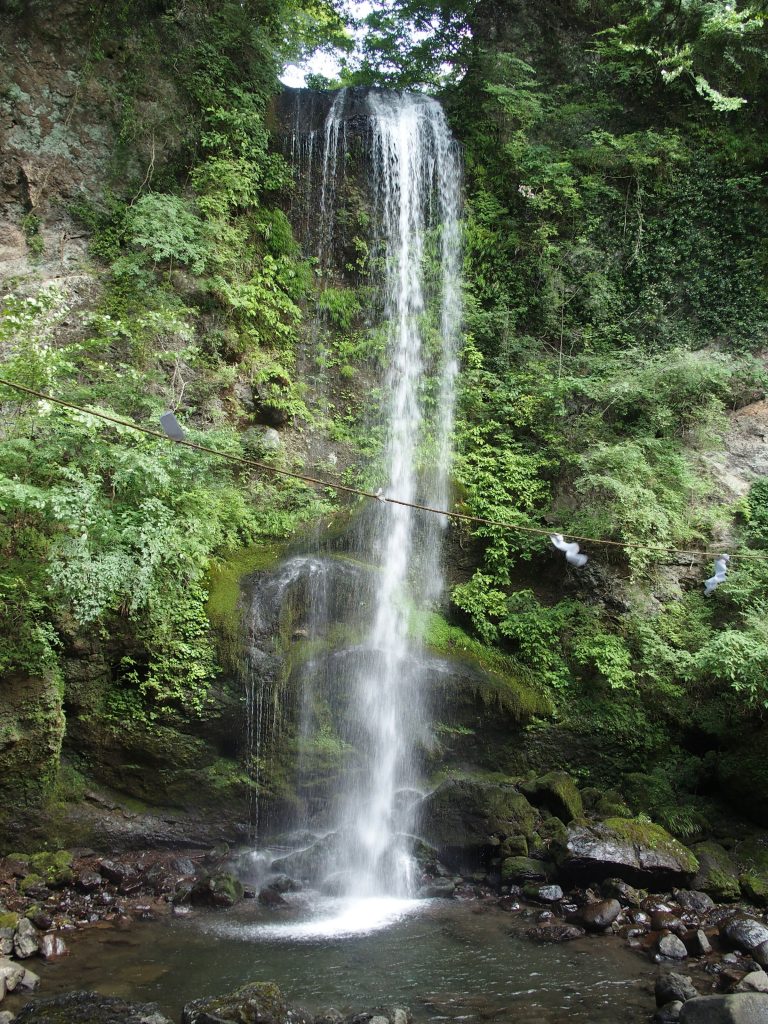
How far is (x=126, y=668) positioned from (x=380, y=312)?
7.67 metres

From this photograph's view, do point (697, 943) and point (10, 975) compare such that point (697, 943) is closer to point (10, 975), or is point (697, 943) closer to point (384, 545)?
point (10, 975)

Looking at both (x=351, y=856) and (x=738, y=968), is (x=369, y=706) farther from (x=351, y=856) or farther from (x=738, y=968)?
(x=738, y=968)

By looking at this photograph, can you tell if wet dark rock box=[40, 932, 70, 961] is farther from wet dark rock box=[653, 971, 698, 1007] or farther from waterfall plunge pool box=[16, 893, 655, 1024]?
wet dark rock box=[653, 971, 698, 1007]

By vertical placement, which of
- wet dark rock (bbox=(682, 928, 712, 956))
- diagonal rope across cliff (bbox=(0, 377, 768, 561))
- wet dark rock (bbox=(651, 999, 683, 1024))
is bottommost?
wet dark rock (bbox=(682, 928, 712, 956))

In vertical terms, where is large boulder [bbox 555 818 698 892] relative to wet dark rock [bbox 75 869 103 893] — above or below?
above

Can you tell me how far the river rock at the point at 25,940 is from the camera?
18.4 ft

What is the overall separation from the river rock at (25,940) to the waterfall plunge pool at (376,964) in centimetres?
28

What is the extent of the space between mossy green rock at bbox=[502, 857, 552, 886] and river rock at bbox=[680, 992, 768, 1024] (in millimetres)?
2516

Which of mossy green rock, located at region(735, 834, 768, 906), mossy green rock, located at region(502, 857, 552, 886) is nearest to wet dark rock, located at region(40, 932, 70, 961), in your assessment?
mossy green rock, located at region(502, 857, 552, 886)

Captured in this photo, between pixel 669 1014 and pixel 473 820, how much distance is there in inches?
119

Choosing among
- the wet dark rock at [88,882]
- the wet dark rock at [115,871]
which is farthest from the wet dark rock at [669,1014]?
the wet dark rock at [88,882]

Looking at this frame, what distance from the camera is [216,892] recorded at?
22.5 feet

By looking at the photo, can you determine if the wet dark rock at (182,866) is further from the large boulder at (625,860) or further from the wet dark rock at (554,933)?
the large boulder at (625,860)

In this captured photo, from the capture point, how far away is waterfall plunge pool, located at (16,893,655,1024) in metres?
5.10
